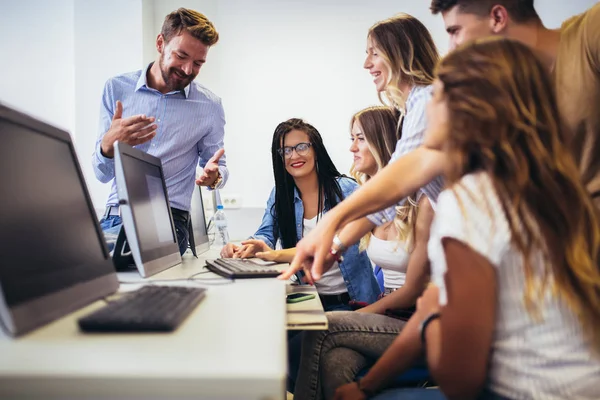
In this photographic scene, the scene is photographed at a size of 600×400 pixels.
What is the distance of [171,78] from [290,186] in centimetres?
77

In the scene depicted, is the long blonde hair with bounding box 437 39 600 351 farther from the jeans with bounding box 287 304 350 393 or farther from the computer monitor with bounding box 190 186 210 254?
the computer monitor with bounding box 190 186 210 254

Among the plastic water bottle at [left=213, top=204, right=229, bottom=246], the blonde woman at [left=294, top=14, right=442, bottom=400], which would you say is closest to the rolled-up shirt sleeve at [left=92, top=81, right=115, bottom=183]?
the blonde woman at [left=294, top=14, right=442, bottom=400]

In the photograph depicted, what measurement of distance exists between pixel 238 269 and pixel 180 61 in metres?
1.25

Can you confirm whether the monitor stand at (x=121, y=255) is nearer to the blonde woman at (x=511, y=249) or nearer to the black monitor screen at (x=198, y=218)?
the black monitor screen at (x=198, y=218)

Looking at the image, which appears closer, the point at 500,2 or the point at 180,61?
the point at 500,2

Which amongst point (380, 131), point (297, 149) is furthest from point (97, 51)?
point (380, 131)

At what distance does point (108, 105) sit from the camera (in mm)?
2248

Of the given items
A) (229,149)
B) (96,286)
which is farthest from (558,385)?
(229,149)

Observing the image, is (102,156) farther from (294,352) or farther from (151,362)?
(151,362)

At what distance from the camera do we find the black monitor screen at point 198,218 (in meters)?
2.08

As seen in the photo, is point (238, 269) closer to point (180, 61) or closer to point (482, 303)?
point (482, 303)

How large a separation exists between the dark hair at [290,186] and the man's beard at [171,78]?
0.52 meters

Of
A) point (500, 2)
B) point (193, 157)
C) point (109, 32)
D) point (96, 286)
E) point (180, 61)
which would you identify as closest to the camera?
point (96, 286)

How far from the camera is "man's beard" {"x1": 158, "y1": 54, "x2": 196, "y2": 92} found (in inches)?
90.0
